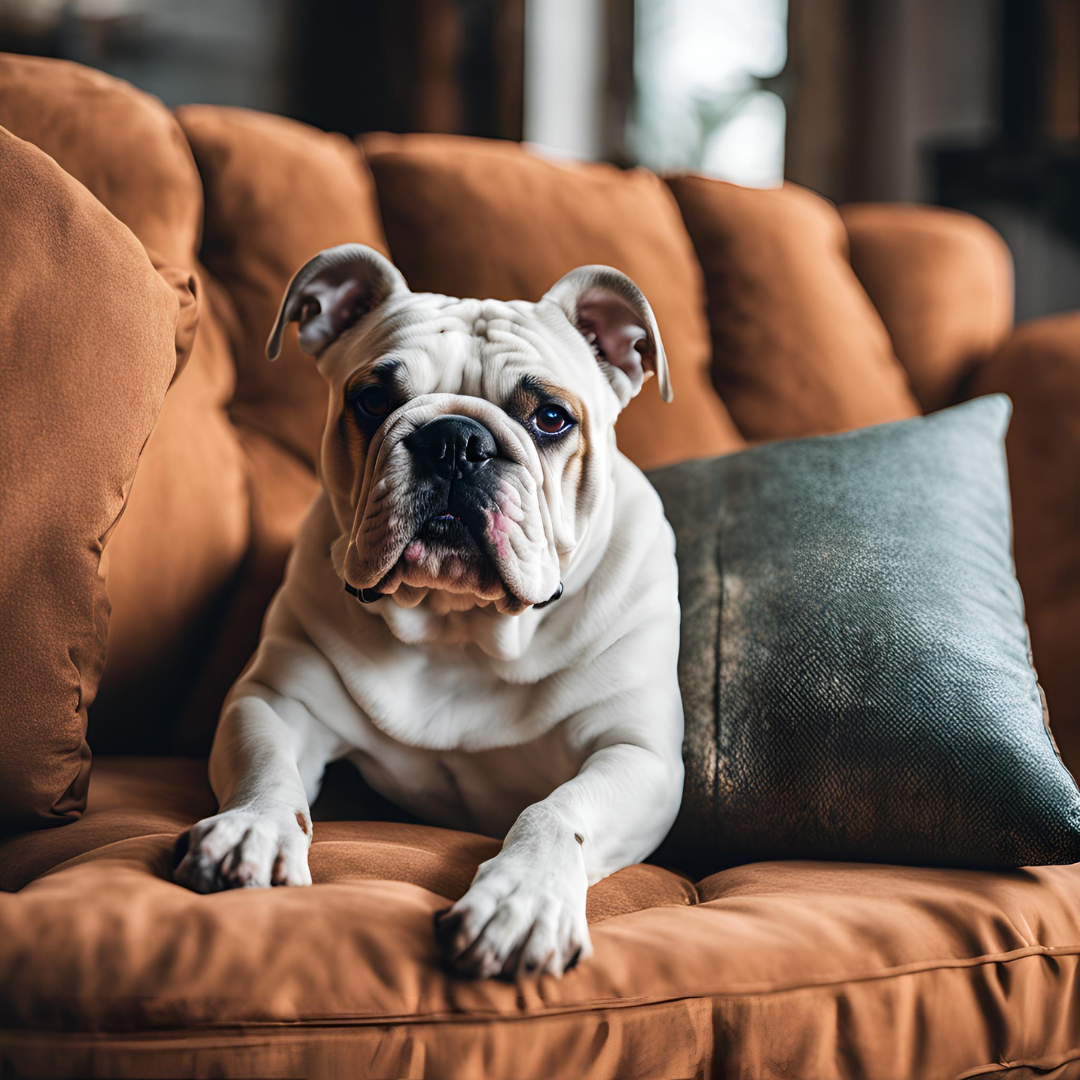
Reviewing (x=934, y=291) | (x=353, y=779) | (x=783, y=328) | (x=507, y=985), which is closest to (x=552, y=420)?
(x=353, y=779)

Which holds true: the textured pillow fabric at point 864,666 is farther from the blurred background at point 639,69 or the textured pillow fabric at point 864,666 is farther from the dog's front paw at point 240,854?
A: the blurred background at point 639,69

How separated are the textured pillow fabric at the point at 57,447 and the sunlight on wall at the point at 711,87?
12.6 feet

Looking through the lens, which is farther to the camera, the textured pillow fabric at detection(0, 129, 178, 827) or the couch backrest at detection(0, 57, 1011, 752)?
the couch backrest at detection(0, 57, 1011, 752)

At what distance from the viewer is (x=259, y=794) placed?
2.98 feet

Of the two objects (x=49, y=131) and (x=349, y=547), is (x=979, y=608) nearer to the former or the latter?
(x=349, y=547)

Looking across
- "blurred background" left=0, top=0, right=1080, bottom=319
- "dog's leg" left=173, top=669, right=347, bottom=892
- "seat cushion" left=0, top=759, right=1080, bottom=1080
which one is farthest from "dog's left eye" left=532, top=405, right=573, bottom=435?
"blurred background" left=0, top=0, right=1080, bottom=319

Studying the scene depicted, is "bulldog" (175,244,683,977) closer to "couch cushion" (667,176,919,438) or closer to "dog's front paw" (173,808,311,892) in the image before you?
"dog's front paw" (173,808,311,892)

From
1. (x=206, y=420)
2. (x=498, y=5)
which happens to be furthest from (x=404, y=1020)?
(x=498, y=5)

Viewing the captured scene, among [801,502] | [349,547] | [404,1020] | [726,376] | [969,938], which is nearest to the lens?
[404,1020]

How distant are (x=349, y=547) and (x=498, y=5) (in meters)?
4.08

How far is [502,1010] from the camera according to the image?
2.24 feet

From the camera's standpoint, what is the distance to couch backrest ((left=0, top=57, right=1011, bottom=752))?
4.42 ft

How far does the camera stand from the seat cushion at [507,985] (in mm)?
646

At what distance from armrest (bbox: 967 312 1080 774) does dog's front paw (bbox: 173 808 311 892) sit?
101 centimetres
